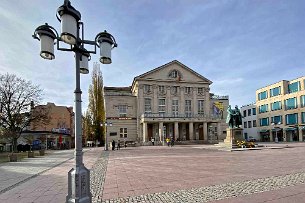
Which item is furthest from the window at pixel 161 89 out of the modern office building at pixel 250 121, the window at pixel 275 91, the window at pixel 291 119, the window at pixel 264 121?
the modern office building at pixel 250 121

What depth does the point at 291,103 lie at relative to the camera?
63.2m

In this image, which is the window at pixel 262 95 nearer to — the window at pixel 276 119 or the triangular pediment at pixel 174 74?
the window at pixel 276 119

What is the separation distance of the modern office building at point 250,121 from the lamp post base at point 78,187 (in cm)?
7799

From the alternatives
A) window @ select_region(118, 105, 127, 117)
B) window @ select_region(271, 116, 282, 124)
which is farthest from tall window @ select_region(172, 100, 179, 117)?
window @ select_region(271, 116, 282, 124)

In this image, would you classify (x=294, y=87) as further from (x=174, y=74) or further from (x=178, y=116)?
(x=178, y=116)

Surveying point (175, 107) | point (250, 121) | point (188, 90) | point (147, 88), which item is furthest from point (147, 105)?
point (250, 121)

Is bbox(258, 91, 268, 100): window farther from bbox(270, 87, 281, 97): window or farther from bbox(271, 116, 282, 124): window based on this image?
bbox(271, 116, 282, 124): window

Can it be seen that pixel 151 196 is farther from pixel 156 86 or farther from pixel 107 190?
pixel 156 86

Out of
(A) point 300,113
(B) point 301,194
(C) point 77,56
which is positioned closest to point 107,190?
(C) point 77,56

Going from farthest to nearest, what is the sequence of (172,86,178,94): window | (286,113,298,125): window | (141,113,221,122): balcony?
(172,86,178,94): window
(286,113,298,125): window
(141,113,221,122): balcony

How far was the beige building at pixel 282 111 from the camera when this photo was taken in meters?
60.8

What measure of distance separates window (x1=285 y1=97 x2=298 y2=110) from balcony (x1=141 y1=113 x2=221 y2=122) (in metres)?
19.3

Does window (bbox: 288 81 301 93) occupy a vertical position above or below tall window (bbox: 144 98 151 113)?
above

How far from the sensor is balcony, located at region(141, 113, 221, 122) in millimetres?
55575
